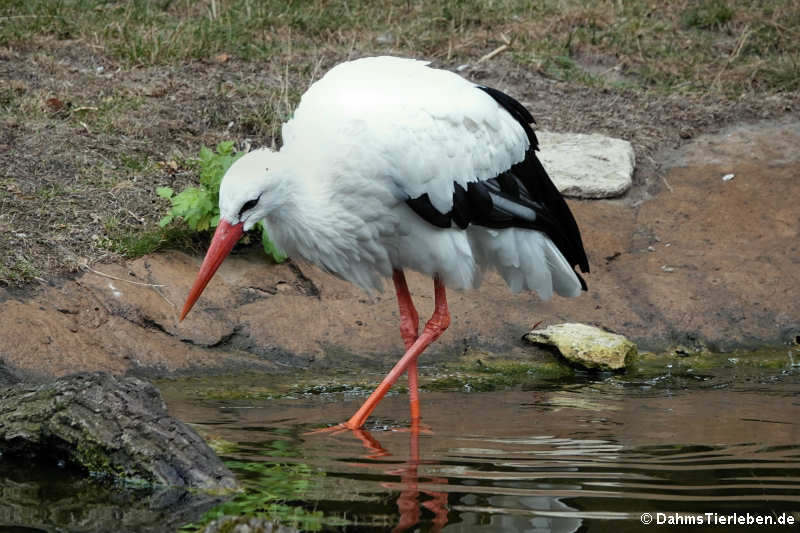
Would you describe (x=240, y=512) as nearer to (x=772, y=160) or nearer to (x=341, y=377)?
(x=341, y=377)

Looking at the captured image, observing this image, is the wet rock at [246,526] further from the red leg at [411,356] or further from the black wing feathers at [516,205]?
the black wing feathers at [516,205]

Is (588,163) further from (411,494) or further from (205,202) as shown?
(411,494)

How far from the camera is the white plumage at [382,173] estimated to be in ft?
13.8

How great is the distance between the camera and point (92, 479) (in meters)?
3.29

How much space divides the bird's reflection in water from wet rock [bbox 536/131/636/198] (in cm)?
314

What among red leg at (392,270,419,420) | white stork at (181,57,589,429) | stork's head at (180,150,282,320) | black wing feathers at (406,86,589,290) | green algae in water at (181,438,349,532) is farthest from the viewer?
red leg at (392,270,419,420)

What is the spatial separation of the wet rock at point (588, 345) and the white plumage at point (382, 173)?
0.52 metres

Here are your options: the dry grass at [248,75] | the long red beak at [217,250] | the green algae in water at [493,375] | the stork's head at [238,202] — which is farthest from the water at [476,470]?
the dry grass at [248,75]

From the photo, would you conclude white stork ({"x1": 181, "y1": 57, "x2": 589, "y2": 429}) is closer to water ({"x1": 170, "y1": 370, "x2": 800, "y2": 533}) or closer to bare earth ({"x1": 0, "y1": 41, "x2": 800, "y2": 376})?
water ({"x1": 170, "y1": 370, "x2": 800, "y2": 533})

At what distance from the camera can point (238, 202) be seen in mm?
3951

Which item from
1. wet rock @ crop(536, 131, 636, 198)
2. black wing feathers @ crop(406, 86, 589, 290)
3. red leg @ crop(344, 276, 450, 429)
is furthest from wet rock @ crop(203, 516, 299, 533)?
wet rock @ crop(536, 131, 636, 198)

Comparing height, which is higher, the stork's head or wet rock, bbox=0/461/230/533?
the stork's head

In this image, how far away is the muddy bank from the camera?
193 inches

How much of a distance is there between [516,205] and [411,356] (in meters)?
0.80
